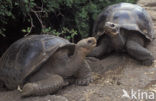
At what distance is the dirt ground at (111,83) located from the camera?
7.80 feet

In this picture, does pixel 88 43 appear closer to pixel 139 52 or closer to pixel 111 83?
pixel 111 83

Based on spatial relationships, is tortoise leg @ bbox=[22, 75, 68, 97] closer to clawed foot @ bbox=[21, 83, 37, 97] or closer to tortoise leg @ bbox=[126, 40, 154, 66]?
clawed foot @ bbox=[21, 83, 37, 97]

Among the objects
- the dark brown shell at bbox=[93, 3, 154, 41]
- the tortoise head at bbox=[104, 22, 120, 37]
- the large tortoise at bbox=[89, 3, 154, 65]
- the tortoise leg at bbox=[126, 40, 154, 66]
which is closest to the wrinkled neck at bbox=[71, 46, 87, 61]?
the tortoise head at bbox=[104, 22, 120, 37]

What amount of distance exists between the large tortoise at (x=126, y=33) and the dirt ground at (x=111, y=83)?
0.46ft

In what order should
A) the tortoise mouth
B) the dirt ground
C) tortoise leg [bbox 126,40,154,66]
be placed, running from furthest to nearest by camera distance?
tortoise leg [bbox 126,40,154,66] → the tortoise mouth → the dirt ground

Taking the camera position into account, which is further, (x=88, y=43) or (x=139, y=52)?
(x=139, y=52)

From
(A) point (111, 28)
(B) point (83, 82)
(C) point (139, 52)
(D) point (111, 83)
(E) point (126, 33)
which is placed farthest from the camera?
(E) point (126, 33)

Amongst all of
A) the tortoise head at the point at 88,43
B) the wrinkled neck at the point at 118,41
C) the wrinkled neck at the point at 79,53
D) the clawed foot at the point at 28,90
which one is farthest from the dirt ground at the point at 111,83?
the tortoise head at the point at 88,43

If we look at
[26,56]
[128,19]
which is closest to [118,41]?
[128,19]

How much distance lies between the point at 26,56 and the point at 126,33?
1731mm

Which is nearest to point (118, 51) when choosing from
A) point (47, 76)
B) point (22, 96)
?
point (47, 76)

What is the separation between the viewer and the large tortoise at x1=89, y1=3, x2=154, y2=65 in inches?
134

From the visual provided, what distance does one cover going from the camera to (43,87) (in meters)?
2.31

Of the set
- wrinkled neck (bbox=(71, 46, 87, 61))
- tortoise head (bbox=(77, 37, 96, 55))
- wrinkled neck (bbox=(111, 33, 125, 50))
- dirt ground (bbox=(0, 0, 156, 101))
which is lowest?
dirt ground (bbox=(0, 0, 156, 101))
